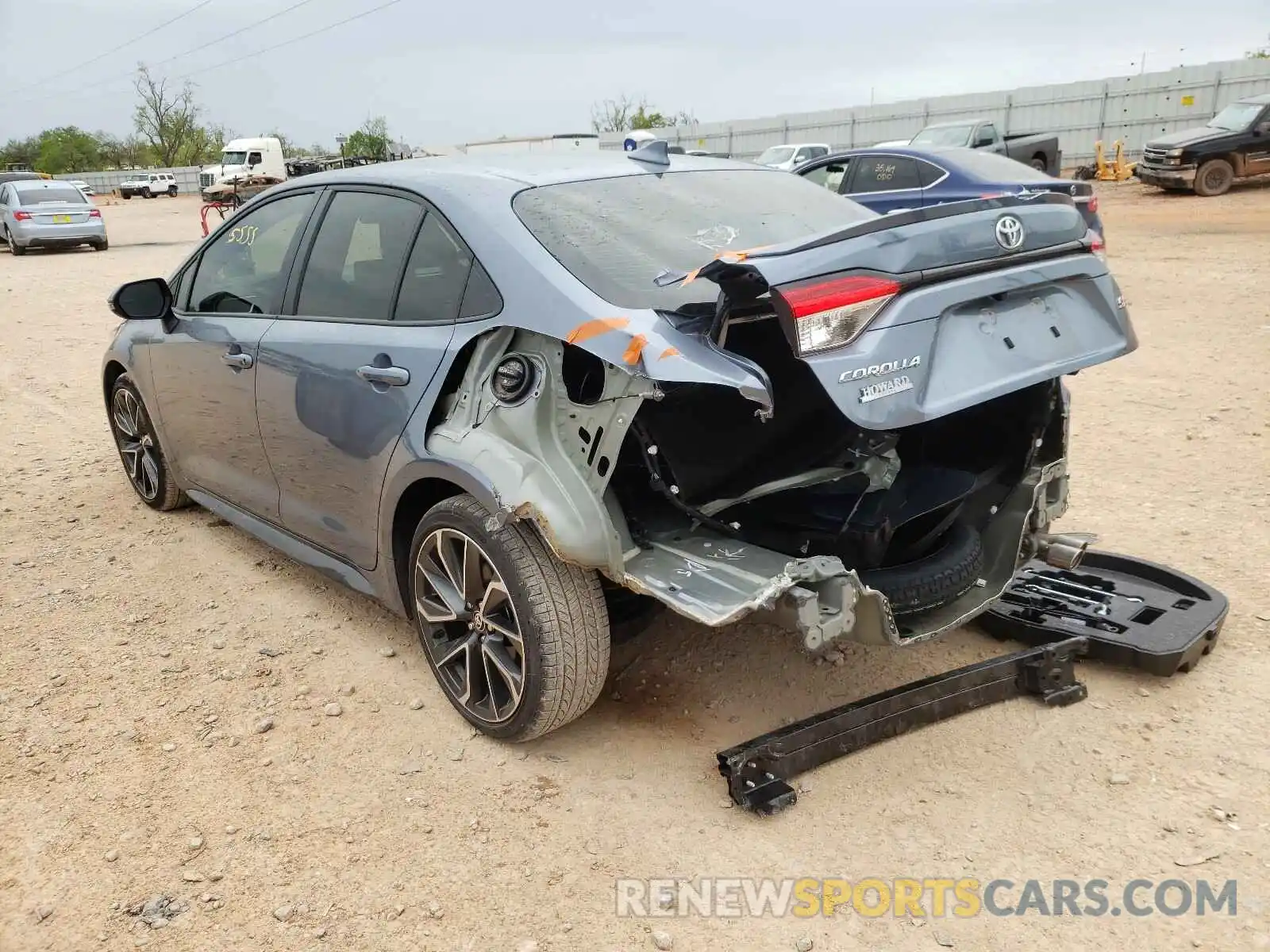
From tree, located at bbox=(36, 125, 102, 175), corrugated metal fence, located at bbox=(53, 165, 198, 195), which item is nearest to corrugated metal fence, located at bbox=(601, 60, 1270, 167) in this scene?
corrugated metal fence, located at bbox=(53, 165, 198, 195)

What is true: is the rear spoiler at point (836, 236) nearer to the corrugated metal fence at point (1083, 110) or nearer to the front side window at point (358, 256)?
the front side window at point (358, 256)

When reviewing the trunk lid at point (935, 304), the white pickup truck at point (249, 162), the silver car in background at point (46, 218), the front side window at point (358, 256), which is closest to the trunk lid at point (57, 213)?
the silver car in background at point (46, 218)

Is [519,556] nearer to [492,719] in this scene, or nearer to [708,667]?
[492,719]

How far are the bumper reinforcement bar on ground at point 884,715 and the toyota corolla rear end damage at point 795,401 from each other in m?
0.26

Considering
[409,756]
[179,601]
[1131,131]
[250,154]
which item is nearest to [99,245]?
[250,154]

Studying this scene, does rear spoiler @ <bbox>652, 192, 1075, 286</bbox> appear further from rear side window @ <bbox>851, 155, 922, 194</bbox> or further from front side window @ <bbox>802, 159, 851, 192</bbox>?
front side window @ <bbox>802, 159, 851, 192</bbox>

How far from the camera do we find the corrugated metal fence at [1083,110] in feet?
84.3

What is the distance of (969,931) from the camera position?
2238 millimetres

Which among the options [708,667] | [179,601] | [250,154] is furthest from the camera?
[250,154]

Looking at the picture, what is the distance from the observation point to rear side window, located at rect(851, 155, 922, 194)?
440 inches

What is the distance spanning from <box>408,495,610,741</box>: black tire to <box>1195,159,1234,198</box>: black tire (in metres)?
19.9

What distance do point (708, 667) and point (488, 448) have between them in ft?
4.00

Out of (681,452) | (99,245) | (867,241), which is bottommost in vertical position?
(99,245)

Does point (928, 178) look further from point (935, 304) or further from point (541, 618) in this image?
point (541, 618)
